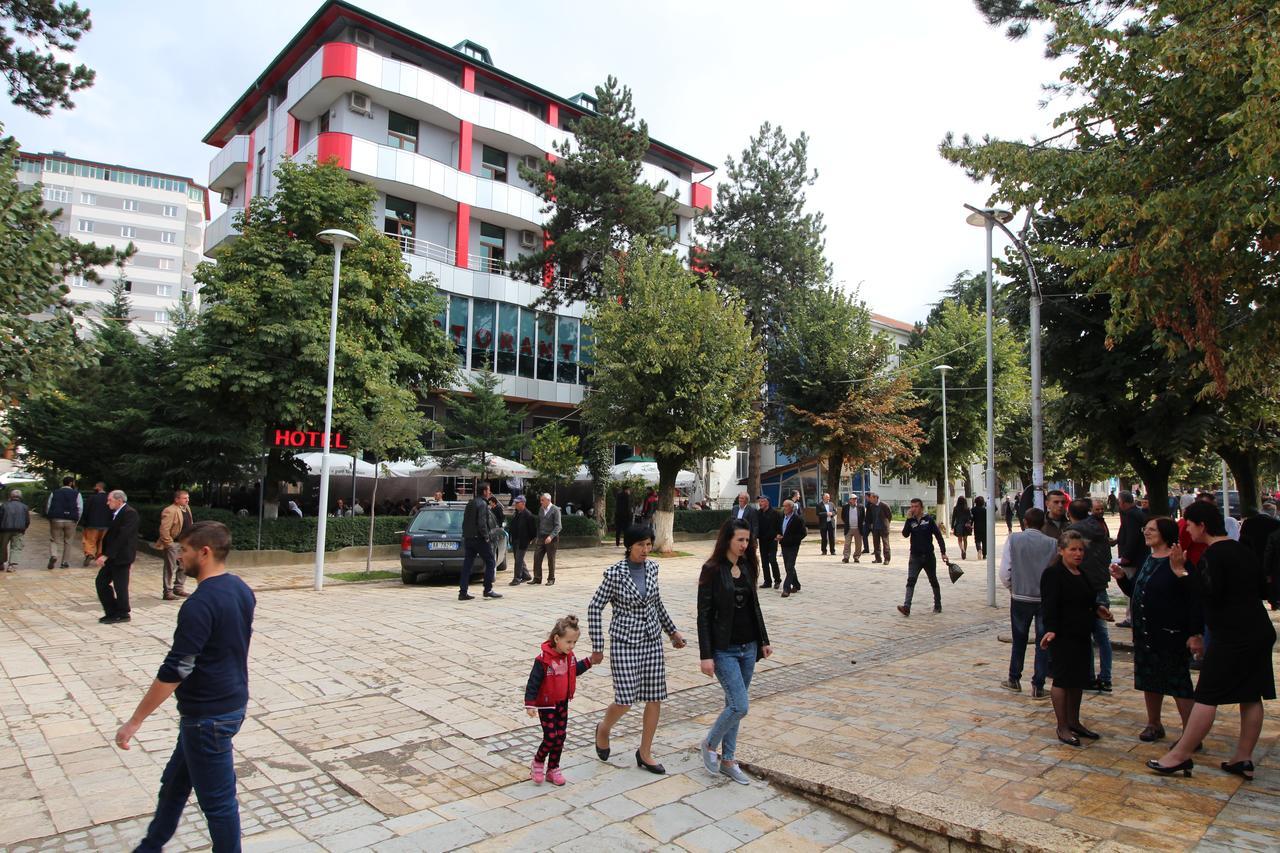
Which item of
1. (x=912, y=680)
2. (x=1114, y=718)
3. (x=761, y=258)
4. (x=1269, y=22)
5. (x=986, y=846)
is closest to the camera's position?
(x=986, y=846)

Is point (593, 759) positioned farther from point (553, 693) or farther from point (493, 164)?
point (493, 164)

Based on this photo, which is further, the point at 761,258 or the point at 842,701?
the point at 761,258

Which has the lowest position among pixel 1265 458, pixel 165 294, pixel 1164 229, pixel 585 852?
pixel 585 852

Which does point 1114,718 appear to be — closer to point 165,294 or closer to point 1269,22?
point 1269,22

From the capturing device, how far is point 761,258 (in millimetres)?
34469

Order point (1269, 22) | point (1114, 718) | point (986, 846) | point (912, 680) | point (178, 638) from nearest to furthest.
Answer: point (178, 638) → point (986, 846) → point (1269, 22) → point (1114, 718) → point (912, 680)

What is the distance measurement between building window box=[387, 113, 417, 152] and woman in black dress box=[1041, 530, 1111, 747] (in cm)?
2933

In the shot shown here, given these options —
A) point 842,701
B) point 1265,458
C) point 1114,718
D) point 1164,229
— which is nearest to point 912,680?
point 842,701

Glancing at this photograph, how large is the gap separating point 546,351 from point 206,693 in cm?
3010

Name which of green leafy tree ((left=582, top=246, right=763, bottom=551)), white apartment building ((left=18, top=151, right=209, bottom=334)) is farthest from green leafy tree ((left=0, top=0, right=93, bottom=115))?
white apartment building ((left=18, top=151, right=209, bottom=334))

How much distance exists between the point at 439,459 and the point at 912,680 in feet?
66.8

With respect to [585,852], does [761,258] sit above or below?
above

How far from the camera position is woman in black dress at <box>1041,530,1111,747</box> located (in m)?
5.71

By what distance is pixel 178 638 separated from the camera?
11.0 ft
